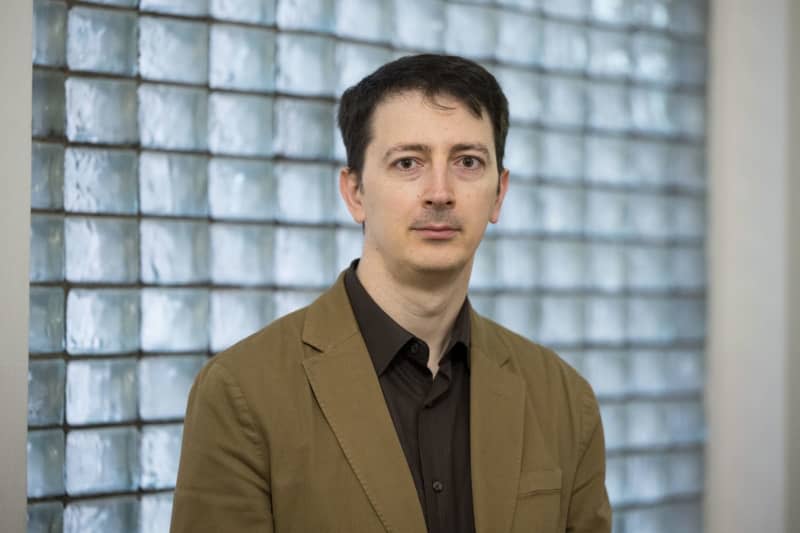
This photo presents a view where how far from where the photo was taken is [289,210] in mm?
2158

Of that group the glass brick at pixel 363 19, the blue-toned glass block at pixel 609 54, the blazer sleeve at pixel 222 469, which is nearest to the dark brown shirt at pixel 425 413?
the blazer sleeve at pixel 222 469

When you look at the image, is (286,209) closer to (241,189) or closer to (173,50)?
(241,189)

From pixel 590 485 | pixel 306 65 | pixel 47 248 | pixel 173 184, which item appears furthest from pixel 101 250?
pixel 590 485

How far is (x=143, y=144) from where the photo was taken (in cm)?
197

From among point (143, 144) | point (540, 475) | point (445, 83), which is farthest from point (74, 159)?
point (540, 475)

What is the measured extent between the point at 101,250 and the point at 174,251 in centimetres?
16

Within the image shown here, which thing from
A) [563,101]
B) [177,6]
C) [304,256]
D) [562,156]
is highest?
[177,6]

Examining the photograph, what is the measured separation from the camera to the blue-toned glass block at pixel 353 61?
222 centimetres

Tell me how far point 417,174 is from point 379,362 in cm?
33

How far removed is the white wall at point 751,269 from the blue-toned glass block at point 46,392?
1.84 meters

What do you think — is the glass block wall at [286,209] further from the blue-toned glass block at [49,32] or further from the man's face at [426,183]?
the man's face at [426,183]

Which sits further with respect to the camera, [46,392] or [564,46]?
[564,46]

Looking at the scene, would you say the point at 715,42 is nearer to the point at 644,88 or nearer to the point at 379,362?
the point at 644,88

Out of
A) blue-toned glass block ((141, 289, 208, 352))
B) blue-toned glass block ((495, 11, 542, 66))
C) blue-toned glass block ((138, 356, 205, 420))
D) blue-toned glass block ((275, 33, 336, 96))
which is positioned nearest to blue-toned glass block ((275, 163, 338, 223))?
blue-toned glass block ((275, 33, 336, 96))
